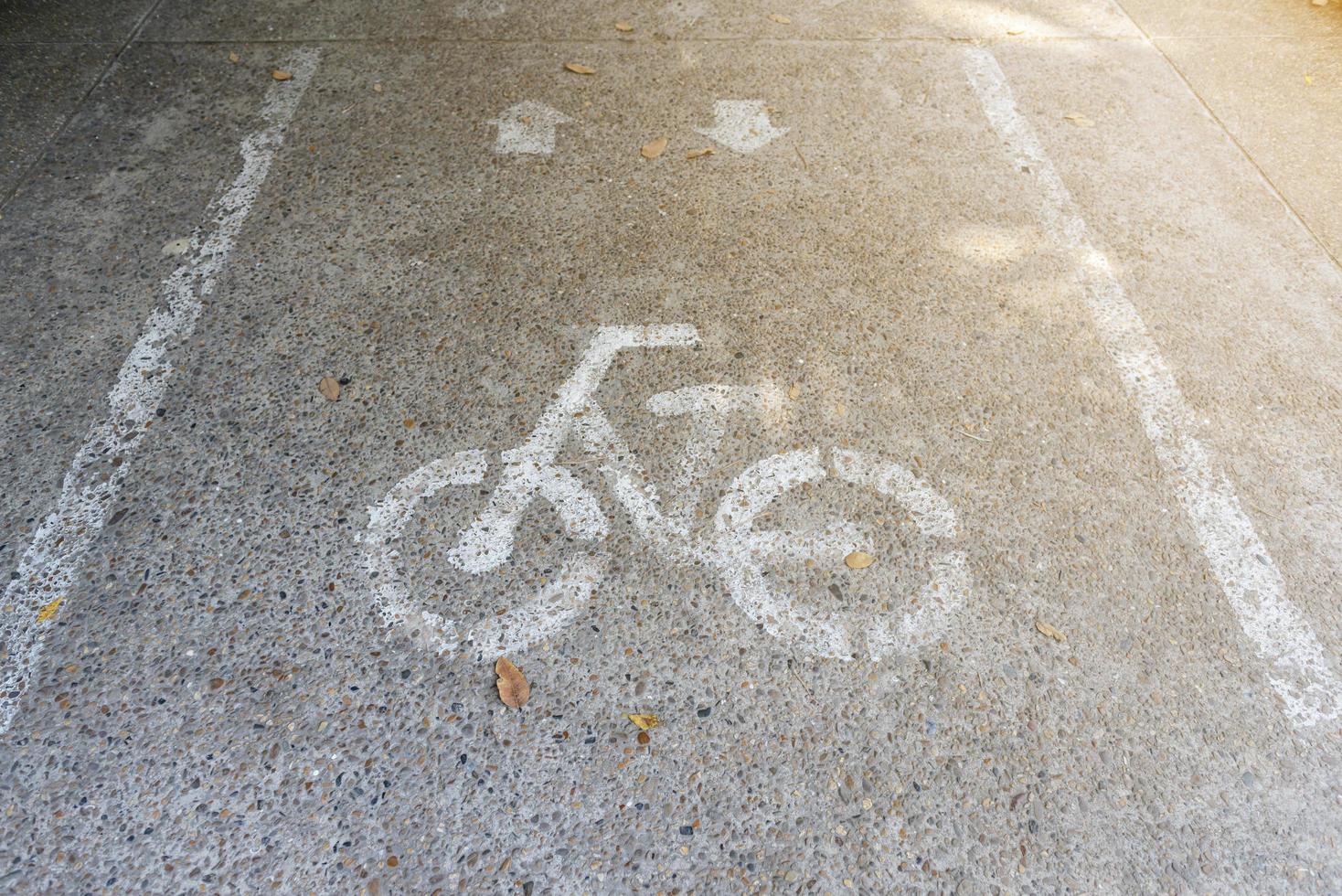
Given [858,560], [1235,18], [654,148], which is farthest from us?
[1235,18]

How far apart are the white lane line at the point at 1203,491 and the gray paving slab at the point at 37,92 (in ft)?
14.2

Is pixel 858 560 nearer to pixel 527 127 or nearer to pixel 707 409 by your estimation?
pixel 707 409

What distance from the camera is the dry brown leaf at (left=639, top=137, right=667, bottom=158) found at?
12.7 ft

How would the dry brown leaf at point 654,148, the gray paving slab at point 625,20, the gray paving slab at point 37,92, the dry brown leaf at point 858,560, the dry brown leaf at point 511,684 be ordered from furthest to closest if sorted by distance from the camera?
the gray paving slab at point 625,20
the dry brown leaf at point 654,148
the gray paving slab at point 37,92
the dry brown leaf at point 858,560
the dry brown leaf at point 511,684

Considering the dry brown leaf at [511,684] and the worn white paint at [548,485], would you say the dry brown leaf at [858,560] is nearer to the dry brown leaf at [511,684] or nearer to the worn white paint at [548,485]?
the worn white paint at [548,485]

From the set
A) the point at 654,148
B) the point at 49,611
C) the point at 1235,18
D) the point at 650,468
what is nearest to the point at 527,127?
the point at 654,148

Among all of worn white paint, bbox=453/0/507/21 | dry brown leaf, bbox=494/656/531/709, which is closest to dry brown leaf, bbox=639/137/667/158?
worn white paint, bbox=453/0/507/21

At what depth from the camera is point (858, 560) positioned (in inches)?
99.3

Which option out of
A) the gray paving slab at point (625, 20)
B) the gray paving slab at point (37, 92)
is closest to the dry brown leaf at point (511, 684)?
the gray paving slab at point (37, 92)

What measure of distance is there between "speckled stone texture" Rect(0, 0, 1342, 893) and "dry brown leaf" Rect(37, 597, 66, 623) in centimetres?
7

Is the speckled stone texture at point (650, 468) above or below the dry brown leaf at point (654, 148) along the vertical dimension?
below

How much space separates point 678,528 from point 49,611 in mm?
1730

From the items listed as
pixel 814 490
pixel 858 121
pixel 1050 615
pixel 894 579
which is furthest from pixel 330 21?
pixel 1050 615

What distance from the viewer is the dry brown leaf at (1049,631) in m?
2.38
